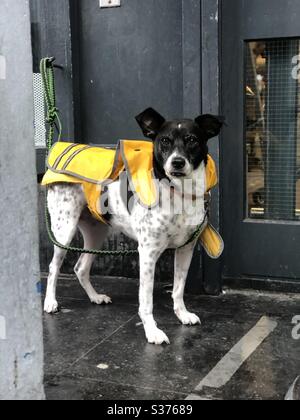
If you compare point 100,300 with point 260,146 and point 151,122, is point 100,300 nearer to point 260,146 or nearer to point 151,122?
point 151,122

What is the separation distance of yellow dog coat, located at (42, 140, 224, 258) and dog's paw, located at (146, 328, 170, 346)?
68 centimetres

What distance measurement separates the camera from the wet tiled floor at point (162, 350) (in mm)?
3262

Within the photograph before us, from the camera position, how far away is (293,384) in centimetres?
307

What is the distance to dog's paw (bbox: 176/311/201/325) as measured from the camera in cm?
427

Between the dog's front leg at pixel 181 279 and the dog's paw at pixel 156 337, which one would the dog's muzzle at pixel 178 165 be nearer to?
the dog's front leg at pixel 181 279

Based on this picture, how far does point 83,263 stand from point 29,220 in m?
2.28

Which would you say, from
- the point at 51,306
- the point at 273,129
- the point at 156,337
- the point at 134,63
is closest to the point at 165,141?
the point at 156,337

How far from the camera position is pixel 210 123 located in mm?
3859

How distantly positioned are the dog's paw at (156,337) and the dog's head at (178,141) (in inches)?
41.3

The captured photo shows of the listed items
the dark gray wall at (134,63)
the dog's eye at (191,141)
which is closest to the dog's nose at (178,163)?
the dog's eye at (191,141)

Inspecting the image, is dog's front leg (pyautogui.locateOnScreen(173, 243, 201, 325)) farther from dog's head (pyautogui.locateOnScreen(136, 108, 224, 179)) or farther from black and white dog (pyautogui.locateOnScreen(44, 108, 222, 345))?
dog's head (pyautogui.locateOnScreen(136, 108, 224, 179))

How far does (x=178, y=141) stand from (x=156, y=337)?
4.28 ft
